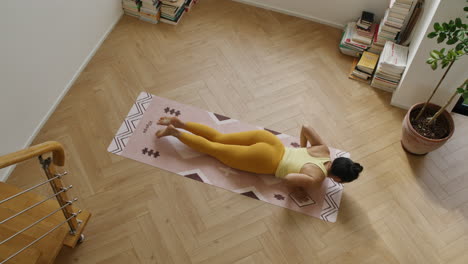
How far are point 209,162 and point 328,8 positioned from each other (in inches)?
75.0

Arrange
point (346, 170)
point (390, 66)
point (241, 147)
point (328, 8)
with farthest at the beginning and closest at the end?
point (328, 8) < point (390, 66) < point (241, 147) < point (346, 170)

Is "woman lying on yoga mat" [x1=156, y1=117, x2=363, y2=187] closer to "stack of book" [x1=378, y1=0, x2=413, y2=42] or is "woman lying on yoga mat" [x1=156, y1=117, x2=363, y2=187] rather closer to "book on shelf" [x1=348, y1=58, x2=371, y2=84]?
"book on shelf" [x1=348, y1=58, x2=371, y2=84]

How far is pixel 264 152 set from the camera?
9.69ft

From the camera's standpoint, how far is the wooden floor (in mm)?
2814

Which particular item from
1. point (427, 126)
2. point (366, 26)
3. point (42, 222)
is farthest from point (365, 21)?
point (42, 222)

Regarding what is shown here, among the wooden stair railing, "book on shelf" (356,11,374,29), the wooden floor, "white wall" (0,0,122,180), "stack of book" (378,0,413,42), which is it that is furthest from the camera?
"book on shelf" (356,11,374,29)

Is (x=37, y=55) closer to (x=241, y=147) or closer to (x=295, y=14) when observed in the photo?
(x=241, y=147)

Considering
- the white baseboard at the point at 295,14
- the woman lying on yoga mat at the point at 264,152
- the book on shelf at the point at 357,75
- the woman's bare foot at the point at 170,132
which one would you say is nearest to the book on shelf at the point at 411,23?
the book on shelf at the point at 357,75

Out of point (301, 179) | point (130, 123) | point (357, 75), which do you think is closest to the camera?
point (301, 179)

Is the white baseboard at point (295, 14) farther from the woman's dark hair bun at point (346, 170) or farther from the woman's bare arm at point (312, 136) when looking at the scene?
the woman's dark hair bun at point (346, 170)

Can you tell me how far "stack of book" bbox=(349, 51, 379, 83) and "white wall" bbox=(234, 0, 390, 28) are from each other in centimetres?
43

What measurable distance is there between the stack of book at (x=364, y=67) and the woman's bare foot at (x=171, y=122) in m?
1.56

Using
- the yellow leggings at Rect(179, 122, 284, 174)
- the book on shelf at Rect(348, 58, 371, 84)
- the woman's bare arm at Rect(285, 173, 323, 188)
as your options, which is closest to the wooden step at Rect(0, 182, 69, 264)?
the yellow leggings at Rect(179, 122, 284, 174)

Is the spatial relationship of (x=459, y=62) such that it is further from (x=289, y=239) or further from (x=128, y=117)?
(x=128, y=117)
